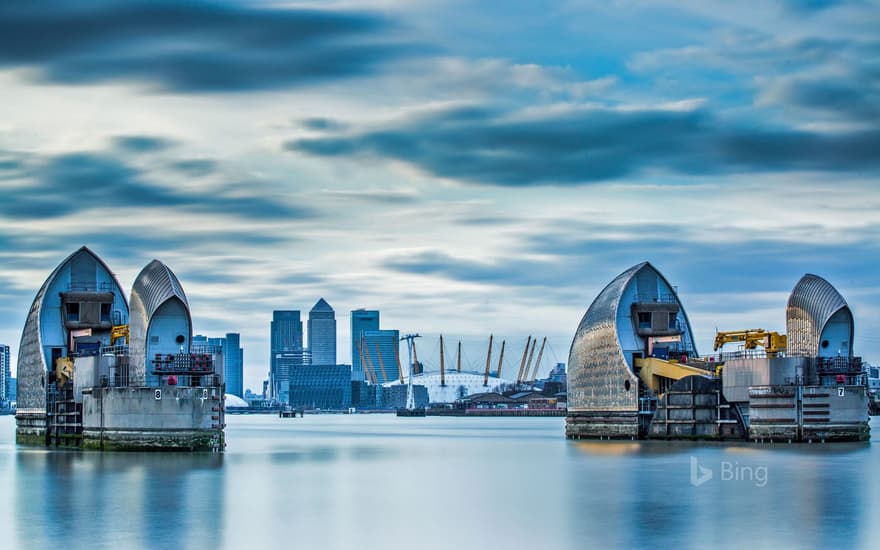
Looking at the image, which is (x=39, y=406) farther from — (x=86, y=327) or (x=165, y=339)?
(x=165, y=339)

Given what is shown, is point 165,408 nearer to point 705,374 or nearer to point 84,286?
point 84,286

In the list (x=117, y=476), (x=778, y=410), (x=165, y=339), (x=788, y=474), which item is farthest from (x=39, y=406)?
(x=788, y=474)

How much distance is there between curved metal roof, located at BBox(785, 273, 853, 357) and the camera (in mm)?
89938

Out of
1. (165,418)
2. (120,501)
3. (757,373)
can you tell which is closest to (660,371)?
(757,373)

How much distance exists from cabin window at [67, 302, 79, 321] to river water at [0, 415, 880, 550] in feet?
57.7

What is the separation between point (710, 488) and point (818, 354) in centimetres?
3481

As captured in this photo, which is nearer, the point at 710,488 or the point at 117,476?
the point at 710,488

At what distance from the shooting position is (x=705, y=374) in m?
92.8

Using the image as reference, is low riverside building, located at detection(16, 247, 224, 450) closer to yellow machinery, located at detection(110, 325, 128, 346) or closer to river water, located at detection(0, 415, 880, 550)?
yellow machinery, located at detection(110, 325, 128, 346)

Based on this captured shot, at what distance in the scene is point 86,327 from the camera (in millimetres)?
102312

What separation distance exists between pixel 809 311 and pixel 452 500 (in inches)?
1659

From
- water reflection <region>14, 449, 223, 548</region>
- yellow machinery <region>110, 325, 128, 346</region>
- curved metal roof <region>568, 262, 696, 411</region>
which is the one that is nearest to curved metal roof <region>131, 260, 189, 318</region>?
water reflection <region>14, 449, 223, 548</region>

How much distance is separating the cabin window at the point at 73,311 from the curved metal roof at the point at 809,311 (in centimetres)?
5067

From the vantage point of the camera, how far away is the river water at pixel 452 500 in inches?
1699
